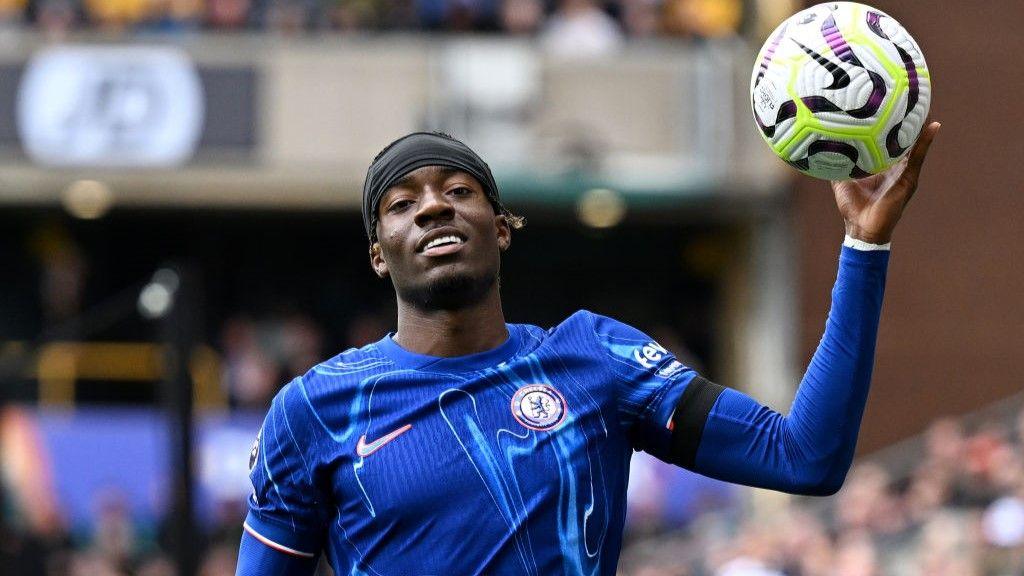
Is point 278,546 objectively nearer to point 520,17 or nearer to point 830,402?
point 830,402

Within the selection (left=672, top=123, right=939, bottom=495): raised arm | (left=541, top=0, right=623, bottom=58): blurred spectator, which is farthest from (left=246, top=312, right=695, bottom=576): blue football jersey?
(left=541, top=0, right=623, bottom=58): blurred spectator

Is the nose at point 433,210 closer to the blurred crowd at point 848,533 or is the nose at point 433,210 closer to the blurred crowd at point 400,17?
the blurred crowd at point 848,533

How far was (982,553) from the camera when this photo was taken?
10.8m

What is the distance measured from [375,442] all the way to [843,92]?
1.23 m

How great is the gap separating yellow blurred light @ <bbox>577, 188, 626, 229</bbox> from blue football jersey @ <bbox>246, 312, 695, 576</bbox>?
532 inches

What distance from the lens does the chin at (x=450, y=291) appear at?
11.4 feet

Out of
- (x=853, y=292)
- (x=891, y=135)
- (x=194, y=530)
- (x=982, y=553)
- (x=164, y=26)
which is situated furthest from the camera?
(x=164, y=26)

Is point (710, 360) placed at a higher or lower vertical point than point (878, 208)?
lower

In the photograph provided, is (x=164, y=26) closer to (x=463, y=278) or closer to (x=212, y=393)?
(x=212, y=393)

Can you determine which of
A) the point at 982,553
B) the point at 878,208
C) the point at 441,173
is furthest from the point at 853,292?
the point at 982,553

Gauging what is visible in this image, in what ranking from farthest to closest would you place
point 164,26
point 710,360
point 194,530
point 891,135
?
point 710,360 → point 164,26 → point 194,530 → point 891,135

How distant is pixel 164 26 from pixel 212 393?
3745mm

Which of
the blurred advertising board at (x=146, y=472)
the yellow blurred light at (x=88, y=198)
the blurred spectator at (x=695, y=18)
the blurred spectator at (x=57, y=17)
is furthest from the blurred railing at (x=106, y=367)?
the blurred spectator at (x=695, y=18)

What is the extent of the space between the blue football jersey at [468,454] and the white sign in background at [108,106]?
1328cm
